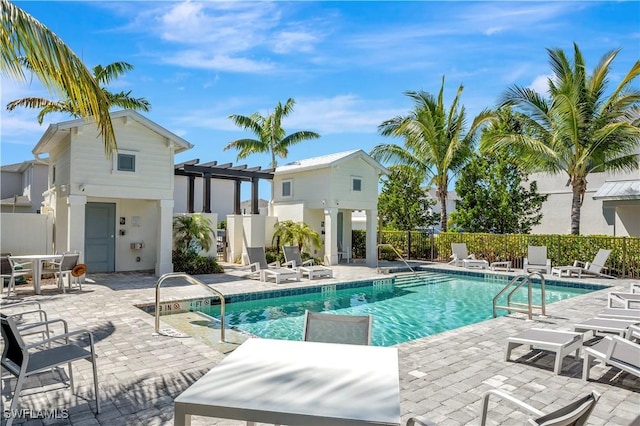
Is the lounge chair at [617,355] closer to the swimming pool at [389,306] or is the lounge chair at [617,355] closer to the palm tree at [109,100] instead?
the swimming pool at [389,306]

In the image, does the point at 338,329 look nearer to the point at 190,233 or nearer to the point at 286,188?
the point at 190,233

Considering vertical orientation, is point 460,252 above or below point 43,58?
below

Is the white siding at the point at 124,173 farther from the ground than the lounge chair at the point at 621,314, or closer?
farther from the ground

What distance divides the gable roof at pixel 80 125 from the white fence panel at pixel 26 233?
2.72m

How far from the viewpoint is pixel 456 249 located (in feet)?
66.3

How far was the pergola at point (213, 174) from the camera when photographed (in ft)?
61.2

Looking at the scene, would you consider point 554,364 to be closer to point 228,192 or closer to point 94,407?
point 94,407

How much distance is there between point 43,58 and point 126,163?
919 cm

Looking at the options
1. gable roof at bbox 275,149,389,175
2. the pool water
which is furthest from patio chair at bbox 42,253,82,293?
gable roof at bbox 275,149,389,175

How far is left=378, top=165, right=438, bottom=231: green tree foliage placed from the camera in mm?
26922

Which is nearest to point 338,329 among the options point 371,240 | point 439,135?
point 371,240

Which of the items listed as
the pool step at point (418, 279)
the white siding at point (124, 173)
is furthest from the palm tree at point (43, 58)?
the pool step at point (418, 279)

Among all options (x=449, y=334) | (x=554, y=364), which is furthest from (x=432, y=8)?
(x=554, y=364)

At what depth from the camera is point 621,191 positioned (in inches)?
717
